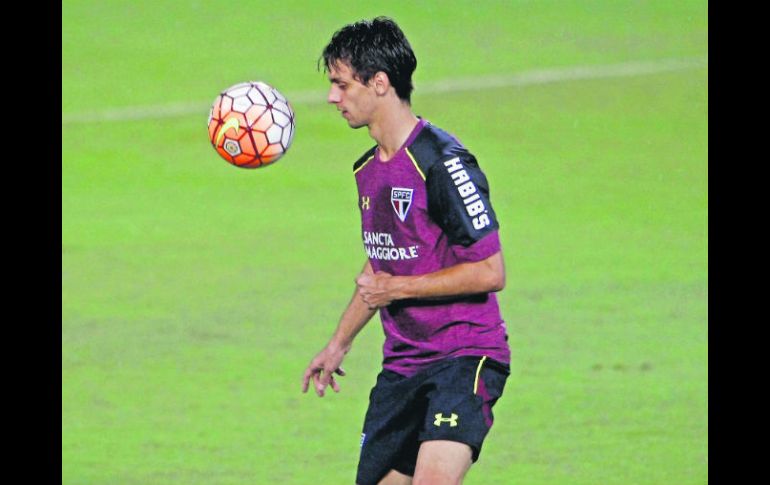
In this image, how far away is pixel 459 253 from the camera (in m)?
6.97

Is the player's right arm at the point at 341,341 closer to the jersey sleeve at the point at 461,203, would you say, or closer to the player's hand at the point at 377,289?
the player's hand at the point at 377,289

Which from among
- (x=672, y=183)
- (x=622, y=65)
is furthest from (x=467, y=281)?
(x=622, y=65)

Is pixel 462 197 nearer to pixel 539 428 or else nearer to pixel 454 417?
pixel 454 417

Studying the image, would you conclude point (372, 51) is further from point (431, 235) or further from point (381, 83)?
point (431, 235)

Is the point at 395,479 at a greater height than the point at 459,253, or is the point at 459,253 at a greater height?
the point at 459,253

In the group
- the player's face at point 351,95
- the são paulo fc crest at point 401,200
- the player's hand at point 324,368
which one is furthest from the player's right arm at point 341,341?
the player's face at point 351,95

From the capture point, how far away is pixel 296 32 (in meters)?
26.6

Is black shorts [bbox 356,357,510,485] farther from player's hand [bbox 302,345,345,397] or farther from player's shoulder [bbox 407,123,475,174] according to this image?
player's shoulder [bbox 407,123,475,174]

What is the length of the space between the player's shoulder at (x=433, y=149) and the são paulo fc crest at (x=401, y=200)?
0.43 feet

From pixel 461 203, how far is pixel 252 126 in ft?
5.16

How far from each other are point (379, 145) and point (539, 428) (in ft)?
12.9

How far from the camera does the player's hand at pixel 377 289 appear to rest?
6.91 meters

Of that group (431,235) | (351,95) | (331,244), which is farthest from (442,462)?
(331,244)

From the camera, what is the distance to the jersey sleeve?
22.7 feet
